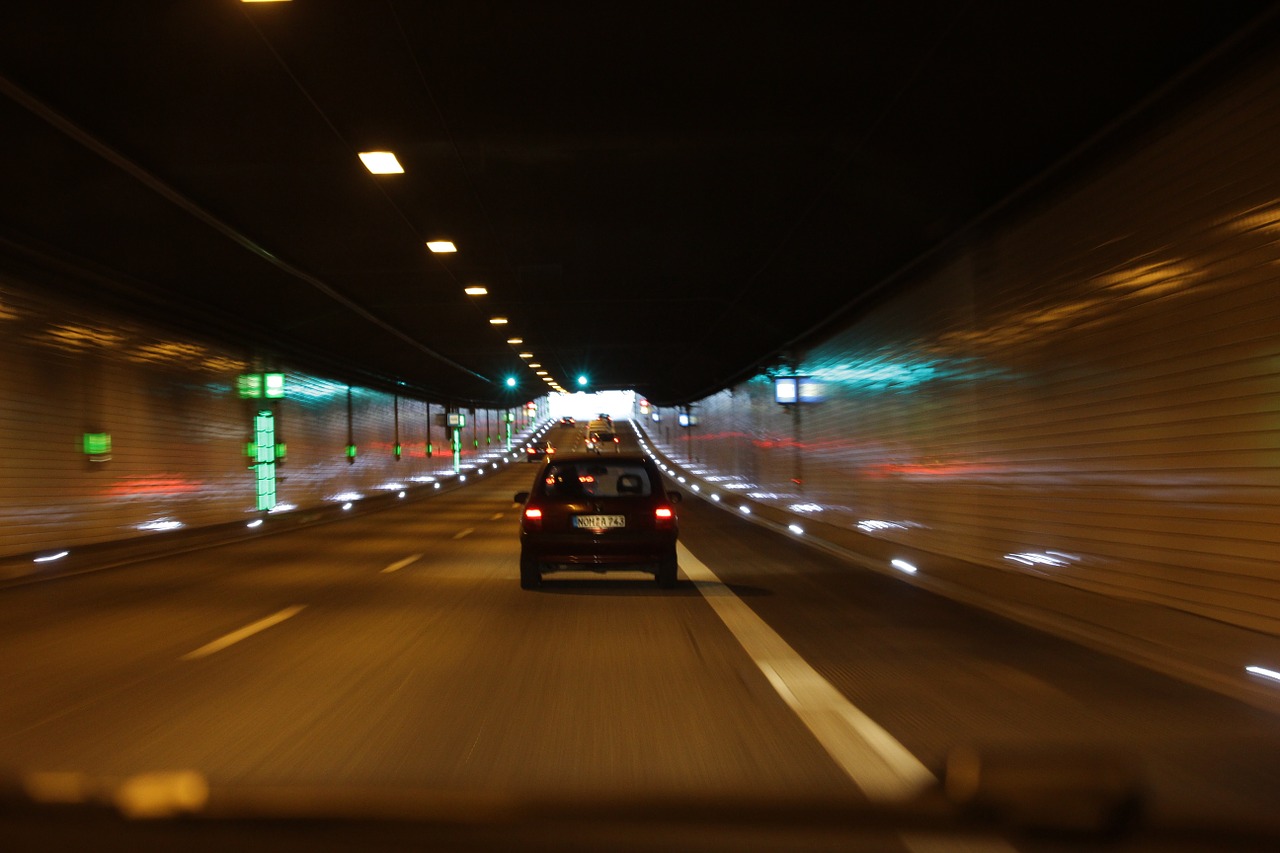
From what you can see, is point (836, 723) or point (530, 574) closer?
point (836, 723)

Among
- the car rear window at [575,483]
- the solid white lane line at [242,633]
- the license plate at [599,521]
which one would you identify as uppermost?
the car rear window at [575,483]

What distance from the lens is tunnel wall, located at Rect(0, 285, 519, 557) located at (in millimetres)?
17172

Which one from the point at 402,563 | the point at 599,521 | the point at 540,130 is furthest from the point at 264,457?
the point at 540,130

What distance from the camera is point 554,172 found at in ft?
47.8

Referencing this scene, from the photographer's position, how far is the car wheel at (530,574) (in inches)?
555

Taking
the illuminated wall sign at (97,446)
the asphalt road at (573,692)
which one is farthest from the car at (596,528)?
the illuminated wall sign at (97,446)

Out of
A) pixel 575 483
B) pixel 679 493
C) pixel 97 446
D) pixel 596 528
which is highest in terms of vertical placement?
pixel 97 446

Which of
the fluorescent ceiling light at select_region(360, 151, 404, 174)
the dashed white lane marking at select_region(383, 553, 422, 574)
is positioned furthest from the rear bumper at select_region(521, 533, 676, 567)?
the fluorescent ceiling light at select_region(360, 151, 404, 174)

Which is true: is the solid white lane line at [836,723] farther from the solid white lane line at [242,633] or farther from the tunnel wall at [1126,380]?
the solid white lane line at [242,633]

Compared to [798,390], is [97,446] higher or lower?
lower

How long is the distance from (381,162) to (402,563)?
6700 mm

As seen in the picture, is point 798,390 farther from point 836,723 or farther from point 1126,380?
point 836,723

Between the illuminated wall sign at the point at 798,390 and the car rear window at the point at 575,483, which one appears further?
the illuminated wall sign at the point at 798,390

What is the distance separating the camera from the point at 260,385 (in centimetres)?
2889
